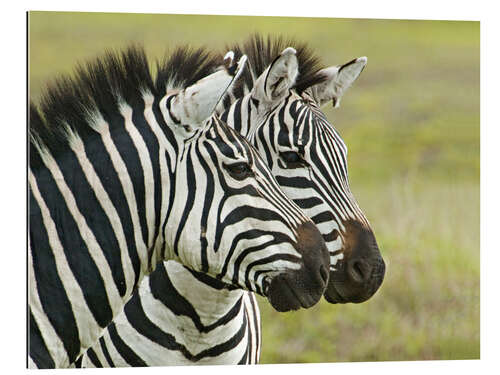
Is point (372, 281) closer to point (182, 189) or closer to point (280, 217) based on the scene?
point (280, 217)

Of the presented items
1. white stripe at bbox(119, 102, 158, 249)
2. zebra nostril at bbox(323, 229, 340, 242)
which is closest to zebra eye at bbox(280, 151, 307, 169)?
zebra nostril at bbox(323, 229, 340, 242)

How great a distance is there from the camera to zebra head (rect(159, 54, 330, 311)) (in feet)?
12.6

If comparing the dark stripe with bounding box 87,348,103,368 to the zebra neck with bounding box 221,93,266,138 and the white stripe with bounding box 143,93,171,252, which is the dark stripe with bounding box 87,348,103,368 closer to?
the white stripe with bounding box 143,93,171,252

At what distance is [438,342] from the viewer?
5.89 m

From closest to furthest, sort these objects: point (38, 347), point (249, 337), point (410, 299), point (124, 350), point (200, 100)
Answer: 1. point (200, 100)
2. point (38, 347)
3. point (124, 350)
4. point (249, 337)
5. point (410, 299)

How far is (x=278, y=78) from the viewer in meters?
4.73

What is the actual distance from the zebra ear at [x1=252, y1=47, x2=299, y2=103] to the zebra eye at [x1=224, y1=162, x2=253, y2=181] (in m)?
1.01

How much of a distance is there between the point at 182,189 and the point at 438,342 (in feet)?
9.42

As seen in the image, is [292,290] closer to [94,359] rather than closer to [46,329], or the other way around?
[46,329]

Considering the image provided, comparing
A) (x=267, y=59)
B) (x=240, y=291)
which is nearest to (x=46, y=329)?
(x=240, y=291)

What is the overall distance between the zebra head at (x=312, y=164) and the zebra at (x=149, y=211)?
77cm

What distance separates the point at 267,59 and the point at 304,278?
1.81 metres

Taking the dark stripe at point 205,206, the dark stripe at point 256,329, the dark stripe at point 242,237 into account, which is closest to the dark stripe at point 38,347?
the dark stripe at point 205,206
